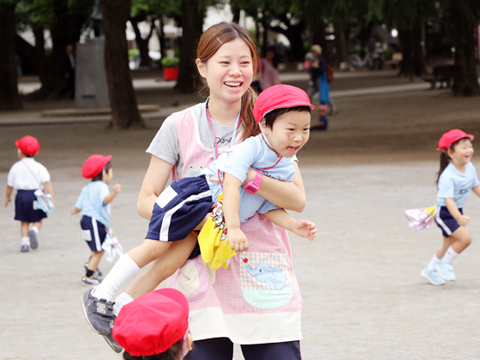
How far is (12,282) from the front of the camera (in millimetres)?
7176

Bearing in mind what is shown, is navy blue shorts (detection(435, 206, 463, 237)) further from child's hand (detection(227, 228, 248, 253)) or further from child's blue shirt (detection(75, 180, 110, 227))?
child's hand (detection(227, 228, 248, 253))

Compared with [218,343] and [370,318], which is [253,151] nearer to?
[218,343]

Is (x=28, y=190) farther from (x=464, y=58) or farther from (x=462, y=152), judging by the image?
(x=464, y=58)

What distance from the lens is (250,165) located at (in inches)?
108

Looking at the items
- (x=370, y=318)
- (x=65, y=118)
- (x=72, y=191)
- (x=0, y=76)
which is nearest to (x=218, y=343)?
(x=370, y=318)

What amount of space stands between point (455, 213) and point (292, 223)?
13.3 ft

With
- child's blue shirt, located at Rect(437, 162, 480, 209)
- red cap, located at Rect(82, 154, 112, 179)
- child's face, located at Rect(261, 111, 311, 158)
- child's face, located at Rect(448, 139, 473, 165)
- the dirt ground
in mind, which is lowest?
the dirt ground

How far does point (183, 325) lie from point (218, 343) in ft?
2.01

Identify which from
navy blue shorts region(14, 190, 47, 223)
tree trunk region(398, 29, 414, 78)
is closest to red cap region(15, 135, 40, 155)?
navy blue shorts region(14, 190, 47, 223)

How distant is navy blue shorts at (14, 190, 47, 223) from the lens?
8641 millimetres

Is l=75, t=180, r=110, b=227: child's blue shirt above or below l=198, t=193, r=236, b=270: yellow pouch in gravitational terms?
below

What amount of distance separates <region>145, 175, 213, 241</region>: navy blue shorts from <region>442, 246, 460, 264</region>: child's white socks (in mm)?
4401

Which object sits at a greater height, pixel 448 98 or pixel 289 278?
pixel 289 278

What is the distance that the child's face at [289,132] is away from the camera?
271 cm
